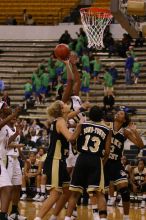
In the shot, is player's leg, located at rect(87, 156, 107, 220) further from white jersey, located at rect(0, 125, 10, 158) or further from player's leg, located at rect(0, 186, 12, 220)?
white jersey, located at rect(0, 125, 10, 158)

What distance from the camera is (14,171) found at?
13.7 metres

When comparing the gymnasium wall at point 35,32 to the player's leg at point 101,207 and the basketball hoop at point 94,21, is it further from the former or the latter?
the player's leg at point 101,207

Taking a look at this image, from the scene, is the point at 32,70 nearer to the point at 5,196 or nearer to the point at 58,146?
the point at 58,146

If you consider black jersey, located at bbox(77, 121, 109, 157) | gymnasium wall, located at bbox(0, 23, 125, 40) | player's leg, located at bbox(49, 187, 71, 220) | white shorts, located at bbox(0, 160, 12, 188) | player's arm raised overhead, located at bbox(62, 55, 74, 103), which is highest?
gymnasium wall, located at bbox(0, 23, 125, 40)

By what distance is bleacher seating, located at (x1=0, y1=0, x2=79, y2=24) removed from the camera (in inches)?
1396

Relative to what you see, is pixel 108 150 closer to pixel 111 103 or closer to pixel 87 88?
pixel 111 103

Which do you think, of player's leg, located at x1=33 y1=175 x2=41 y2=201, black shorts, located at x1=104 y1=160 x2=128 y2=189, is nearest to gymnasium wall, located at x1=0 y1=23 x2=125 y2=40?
player's leg, located at x1=33 y1=175 x2=41 y2=201

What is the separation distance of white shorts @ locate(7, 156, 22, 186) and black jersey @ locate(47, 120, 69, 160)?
3.68 feet

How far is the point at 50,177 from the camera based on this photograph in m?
12.6

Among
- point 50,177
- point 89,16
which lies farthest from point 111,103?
point 50,177

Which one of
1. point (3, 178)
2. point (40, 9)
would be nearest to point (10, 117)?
point (3, 178)

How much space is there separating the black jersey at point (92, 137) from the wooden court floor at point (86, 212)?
3085 mm

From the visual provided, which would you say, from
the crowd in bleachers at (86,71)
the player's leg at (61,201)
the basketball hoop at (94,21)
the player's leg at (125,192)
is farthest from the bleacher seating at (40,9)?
the player's leg at (61,201)

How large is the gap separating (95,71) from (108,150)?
57.3 ft
